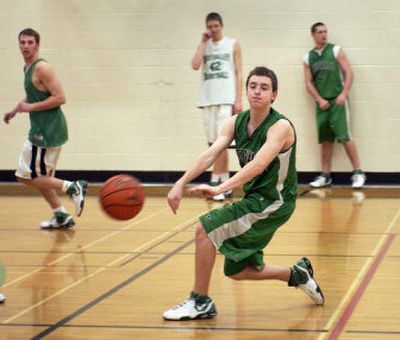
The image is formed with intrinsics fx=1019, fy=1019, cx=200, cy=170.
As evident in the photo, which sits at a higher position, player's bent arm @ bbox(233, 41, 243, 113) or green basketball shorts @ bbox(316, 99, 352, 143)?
player's bent arm @ bbox(233, 41, 243, 113)

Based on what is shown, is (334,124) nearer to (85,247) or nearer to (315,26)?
(315,26)

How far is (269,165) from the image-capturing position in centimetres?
627

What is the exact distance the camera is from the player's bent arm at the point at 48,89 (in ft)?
31.7

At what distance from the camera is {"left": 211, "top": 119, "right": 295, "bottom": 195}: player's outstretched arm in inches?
231

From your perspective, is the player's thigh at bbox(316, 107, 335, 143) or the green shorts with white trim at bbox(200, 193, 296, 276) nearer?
the green shorts with white trim at bbox(200, 193, 296, 276)

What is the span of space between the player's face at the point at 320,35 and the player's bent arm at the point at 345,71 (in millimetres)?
275

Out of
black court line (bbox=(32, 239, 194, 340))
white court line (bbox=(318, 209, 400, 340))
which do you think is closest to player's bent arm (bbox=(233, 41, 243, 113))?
white court line (bbox=(318, 209, 400, 340))

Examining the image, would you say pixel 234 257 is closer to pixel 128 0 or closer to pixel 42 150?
pixel 42 150

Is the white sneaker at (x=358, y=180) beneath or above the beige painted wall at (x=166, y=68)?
beneath

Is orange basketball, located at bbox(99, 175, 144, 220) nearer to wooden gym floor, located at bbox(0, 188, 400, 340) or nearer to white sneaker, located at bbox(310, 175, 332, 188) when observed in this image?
wooden gym floor, located at bbox(0, 188, 400, 340)

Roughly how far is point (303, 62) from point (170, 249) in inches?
197

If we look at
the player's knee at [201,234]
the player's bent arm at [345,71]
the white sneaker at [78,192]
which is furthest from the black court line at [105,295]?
the player's bent arm at [345,71]

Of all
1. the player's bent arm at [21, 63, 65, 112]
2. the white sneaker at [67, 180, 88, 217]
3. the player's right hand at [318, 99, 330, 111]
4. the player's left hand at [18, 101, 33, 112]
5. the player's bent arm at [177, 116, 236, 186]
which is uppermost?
the player's bent arm at [21, 63, 65, 112]

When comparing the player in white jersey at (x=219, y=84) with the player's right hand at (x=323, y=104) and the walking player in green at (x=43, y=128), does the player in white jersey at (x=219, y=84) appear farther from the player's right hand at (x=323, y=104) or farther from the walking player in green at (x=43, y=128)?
the walking player in green at (x=43, y=128)
